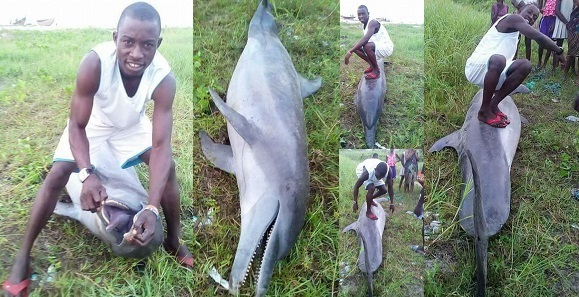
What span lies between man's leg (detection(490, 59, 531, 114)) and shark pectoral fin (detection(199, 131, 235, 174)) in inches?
107

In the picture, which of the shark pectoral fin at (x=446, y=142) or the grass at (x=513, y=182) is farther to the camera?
the shark pectoral fin at (x=446, y=142)

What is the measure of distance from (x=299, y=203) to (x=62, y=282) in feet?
7.32

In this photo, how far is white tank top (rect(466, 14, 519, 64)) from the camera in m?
5.58

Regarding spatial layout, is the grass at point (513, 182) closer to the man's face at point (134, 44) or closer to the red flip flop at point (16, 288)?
the man's face at point (134, 44)

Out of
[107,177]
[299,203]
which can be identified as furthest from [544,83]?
[107,177]

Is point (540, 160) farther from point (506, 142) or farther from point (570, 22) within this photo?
point (570, 22)

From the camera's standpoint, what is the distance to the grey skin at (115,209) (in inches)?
195

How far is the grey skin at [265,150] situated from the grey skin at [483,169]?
158 centimetres

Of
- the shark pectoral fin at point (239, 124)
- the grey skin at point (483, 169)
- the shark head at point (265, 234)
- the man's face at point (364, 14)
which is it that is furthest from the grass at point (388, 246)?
the man's face at point (364, 14)

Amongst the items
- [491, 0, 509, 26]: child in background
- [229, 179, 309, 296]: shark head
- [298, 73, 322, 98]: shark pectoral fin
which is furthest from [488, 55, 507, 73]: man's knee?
[229, 179, 309, 296]: shark head

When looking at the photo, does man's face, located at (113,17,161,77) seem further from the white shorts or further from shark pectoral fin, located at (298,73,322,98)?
the white shorts

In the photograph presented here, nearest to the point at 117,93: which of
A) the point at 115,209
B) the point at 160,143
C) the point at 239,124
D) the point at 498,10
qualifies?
the point at 160,143

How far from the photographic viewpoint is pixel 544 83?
6.05 meters

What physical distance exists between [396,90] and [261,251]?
2244mm
